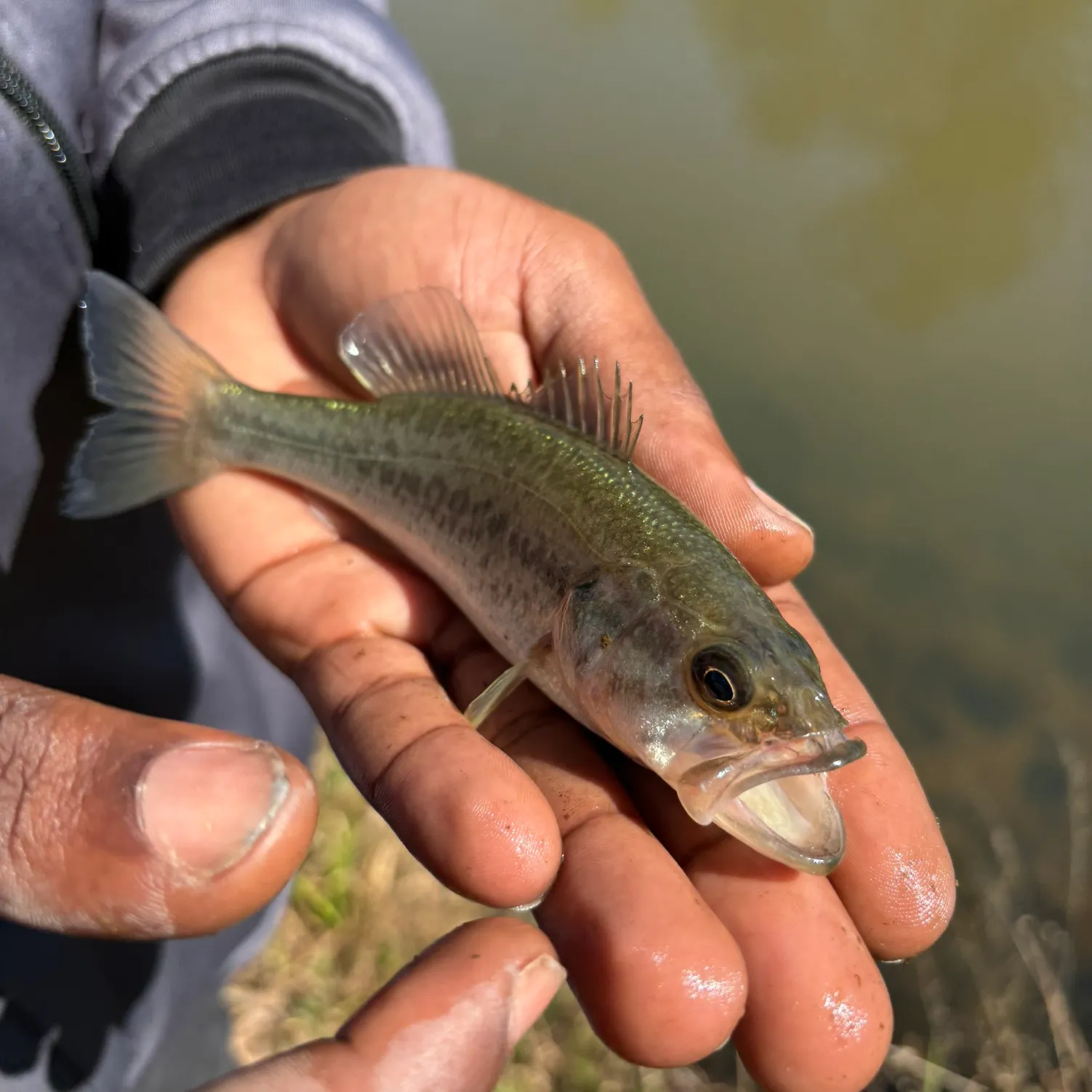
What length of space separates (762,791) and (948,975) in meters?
3.68

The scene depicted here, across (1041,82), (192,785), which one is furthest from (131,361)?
(1041,82)

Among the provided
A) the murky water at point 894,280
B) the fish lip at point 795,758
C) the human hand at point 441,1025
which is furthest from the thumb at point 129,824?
the murky water at point 894,280

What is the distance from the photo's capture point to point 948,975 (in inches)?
194

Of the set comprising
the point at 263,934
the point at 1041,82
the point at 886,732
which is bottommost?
the point at 263,934

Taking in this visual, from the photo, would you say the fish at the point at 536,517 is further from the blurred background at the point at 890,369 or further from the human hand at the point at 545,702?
the blurred background at the point at 890,369

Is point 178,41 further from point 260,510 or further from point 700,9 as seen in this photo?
point 700,9

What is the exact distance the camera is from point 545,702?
8.73ft

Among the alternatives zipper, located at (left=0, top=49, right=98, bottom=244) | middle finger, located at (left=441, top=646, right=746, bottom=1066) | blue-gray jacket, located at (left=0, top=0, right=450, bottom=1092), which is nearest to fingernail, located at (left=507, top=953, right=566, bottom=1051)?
middle finger, located at (left=441, top=646, right=746, bottom=1066)

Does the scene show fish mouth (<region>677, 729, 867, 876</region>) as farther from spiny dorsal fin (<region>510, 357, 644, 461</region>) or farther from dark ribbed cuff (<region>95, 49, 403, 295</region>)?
dark ribbed cuff (<region>95, 49, 403, 295</region>)

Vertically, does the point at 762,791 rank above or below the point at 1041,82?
below

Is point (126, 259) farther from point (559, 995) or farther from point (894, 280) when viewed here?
point (894, 280)

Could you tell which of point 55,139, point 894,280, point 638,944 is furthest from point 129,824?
point 894,280

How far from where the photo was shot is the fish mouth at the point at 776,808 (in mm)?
1964

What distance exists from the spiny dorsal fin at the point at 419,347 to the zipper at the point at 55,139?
3.15 feet
